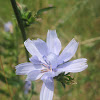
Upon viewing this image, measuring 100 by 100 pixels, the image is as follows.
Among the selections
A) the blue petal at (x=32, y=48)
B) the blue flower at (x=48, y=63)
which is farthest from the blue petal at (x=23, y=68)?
the blue petal at (x=32, y=48)

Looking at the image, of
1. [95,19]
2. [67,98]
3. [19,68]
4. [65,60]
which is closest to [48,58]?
[65,60]

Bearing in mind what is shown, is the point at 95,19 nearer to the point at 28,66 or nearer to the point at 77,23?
the point at 77,23

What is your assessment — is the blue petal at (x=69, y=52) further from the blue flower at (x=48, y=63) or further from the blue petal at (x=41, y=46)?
the blue petal at (x=41, y=46)

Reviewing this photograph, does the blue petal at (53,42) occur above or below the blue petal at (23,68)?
above

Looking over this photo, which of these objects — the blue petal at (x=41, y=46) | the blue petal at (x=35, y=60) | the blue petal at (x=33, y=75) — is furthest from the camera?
the blue petal at (x=41, y=46)

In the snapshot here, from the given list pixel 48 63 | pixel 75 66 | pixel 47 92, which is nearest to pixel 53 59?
pixel 48 63

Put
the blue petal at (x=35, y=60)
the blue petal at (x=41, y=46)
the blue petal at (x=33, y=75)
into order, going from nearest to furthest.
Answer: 1. the blue petal at (x=33, y=75)
2. the blue petal at (x=35, y=60)
3. the blue petal at (x=41, y=46)

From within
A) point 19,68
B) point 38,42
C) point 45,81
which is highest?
point 38,42

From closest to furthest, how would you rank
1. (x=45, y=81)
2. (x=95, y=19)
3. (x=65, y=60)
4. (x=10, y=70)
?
1. (x=45, y=81)
2. (x=65, y=60)
3. (x=10, y=70)
4. (x=95, y=19)
